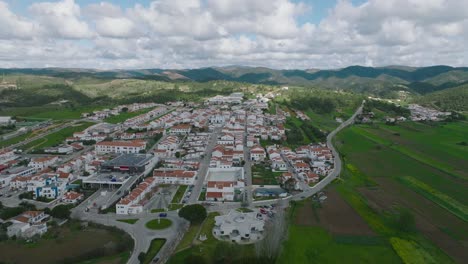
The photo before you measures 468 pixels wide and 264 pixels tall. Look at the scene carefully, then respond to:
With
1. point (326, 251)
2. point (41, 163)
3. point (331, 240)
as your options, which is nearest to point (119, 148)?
point (41, 163)

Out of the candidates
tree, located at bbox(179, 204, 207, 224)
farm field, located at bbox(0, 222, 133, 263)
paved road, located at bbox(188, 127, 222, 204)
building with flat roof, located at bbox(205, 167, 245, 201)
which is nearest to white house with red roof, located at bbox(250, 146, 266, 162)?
building with flat roof, located at bbox(205, 167, 245, 201)

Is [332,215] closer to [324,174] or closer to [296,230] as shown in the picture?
[296,230]

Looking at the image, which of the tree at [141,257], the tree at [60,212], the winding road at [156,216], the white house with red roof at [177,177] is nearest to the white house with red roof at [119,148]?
the white house with red roof at [177,177]

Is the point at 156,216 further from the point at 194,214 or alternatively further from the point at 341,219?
the point at 341,219

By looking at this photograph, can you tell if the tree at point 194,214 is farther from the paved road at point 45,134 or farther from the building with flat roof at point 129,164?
the paved road at point 45,134

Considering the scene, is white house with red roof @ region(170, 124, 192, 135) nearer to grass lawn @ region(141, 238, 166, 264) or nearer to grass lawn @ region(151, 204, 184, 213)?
grass lawn @ region(151, 204, 184, 213)
